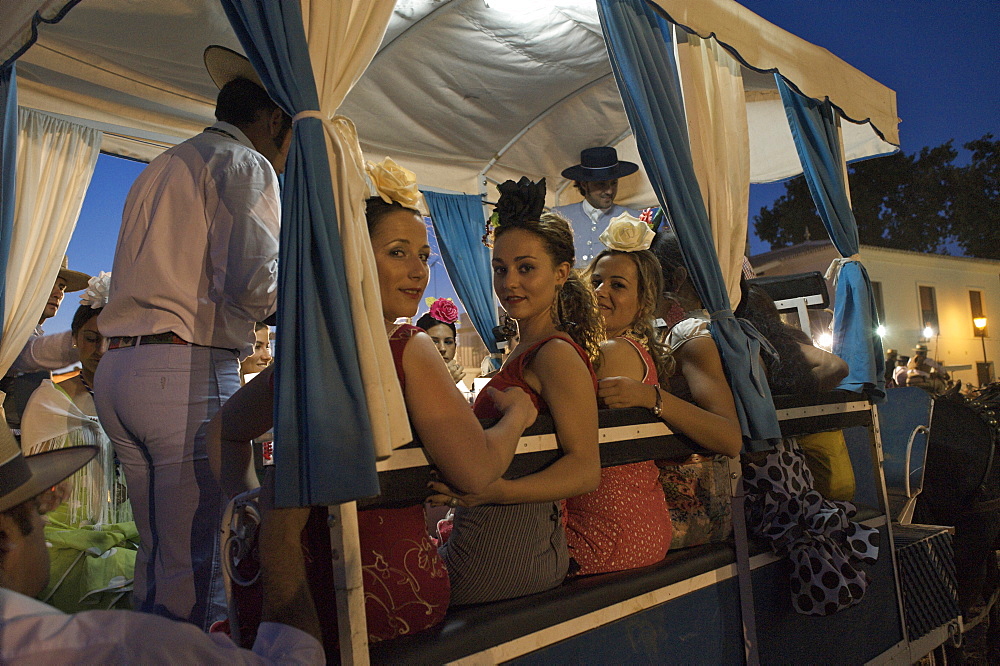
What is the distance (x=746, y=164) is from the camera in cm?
359

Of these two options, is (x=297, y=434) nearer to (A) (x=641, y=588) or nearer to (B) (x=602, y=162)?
(A) (x=641, y=588)

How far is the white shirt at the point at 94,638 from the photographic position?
917mm

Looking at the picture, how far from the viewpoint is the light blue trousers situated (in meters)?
2.32

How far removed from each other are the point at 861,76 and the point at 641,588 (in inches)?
153

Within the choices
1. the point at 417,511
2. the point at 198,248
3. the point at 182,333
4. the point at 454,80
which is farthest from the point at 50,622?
the point at 454,80

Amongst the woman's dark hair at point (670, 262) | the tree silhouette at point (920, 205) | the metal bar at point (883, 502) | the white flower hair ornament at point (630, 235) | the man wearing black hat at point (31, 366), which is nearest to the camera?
the white flower hair ornament at point (630, 235)

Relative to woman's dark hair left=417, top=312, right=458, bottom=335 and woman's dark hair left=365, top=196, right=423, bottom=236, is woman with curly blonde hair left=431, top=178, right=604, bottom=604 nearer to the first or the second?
woman's dark hair left=365, top=196, right=423, bottom=236

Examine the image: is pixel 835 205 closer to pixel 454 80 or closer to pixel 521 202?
pixel 521 202

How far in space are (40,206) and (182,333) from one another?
3.06m

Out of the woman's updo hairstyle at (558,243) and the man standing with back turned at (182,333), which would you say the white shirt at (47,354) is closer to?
the man standing with back turned at (182,333)

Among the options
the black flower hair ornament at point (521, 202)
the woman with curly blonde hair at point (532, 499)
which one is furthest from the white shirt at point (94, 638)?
the black flower hair ornament at point (521, 202)

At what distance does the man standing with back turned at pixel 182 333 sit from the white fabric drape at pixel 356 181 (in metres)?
0.77

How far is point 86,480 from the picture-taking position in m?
4.16

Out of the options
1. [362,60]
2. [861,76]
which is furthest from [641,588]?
[861,76]
